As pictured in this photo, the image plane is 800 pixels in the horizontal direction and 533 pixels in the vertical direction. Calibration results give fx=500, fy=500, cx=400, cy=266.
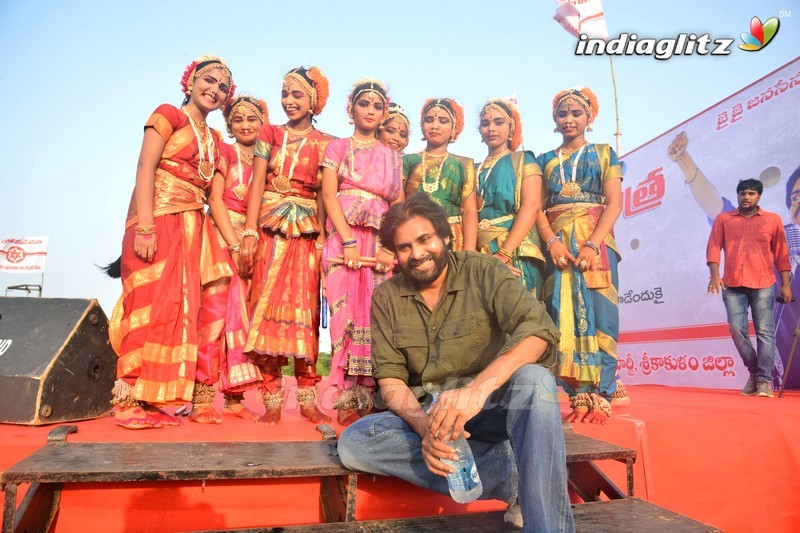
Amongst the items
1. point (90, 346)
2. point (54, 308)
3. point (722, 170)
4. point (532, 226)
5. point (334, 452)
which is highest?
point (722, 170)

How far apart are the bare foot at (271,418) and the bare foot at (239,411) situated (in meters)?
0.16

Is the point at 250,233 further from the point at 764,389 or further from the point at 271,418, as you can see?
the point at 764,389

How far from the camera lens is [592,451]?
7.68 feet

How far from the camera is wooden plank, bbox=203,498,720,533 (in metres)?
1.90

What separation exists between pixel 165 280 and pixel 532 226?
2.53 meters

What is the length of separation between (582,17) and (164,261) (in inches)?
355

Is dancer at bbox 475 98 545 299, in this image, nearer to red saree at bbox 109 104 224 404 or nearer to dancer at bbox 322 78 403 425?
dancer at bbox 322 78 403 425

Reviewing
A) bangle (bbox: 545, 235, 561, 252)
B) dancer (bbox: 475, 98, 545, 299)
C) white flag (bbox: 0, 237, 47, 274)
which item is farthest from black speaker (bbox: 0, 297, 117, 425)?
white flag (bbox: 0, 237, 47, 274)

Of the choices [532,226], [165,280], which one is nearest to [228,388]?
[165,280]

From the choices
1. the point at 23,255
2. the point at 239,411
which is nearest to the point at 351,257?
the point at 239,411

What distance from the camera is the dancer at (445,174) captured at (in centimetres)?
364

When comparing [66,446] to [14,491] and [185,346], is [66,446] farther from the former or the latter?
[185,346]

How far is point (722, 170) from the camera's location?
7223mm

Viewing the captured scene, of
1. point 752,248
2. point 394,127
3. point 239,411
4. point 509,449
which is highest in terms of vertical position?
point 394,127
